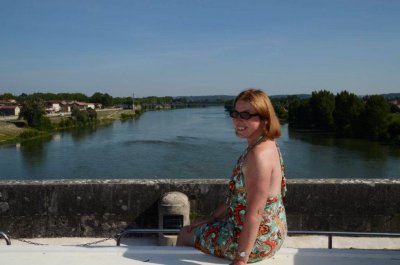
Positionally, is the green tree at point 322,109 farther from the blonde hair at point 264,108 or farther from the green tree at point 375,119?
the blonde hair at point 264,108

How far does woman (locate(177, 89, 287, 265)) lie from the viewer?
2.02 m

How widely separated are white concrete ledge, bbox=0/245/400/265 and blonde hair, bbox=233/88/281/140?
62 cm

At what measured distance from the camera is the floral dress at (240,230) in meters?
2.12

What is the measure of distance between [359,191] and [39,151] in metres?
36.6

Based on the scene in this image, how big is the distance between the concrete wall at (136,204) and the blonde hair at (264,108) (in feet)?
8.38

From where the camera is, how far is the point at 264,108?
2127 millimetres

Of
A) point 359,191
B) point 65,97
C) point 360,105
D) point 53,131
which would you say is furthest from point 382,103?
point 65,97

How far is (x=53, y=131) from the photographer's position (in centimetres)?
6331

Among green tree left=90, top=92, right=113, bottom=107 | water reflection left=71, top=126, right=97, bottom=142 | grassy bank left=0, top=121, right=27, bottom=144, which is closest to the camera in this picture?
grassy bank left=0, top=121, right=27, bottom=144

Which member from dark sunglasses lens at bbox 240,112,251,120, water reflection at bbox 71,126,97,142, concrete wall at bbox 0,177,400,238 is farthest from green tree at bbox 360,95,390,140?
dark sunglasses lens at bbox 240,112,251,120

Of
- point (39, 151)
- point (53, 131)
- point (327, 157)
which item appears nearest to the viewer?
point (327, 157)

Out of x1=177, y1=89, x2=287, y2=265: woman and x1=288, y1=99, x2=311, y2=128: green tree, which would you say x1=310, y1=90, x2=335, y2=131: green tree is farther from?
x1=177, y1=89, x2=287, y2=265: woman

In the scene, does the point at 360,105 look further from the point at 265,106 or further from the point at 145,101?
the point at 145,101

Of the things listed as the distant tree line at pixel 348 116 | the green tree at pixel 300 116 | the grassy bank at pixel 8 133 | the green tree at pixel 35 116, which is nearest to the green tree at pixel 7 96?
the green tree at pixel 35 116
